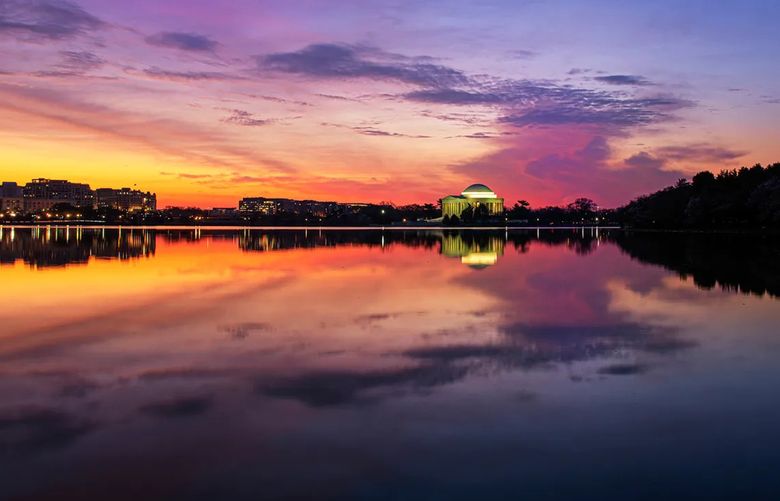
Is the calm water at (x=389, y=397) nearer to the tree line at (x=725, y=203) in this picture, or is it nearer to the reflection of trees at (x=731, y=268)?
the reflection of trees at (x=731, y=268)

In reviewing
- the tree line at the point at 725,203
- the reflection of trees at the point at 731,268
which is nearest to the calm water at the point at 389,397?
the reflection of trees at the point at 731,268

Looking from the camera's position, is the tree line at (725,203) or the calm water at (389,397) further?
the tree line at (725,203)

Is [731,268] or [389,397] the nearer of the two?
[389,397]

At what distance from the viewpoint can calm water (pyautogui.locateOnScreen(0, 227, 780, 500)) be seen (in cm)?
708

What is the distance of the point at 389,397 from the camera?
992 cm

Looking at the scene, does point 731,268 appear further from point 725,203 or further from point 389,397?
point 725,203

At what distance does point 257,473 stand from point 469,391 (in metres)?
3.99

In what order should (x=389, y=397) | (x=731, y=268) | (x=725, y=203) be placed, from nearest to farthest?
1. (x=389, y=397)
2. (x=731, y=268)
3. (x=725, y=203)

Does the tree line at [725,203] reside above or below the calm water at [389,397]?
above

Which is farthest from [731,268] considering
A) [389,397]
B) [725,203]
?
[725,203]

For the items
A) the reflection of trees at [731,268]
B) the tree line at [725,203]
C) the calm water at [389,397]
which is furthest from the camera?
the tree line at [725,203]

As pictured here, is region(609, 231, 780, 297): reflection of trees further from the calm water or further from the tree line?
the tree line

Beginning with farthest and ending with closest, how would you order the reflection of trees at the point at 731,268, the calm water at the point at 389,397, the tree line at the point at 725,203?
the tree line at the point at 725,203
the reflection of trees at the point at 731,268
the calm water at the point at 389,397

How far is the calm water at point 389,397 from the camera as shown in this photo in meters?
7.08
